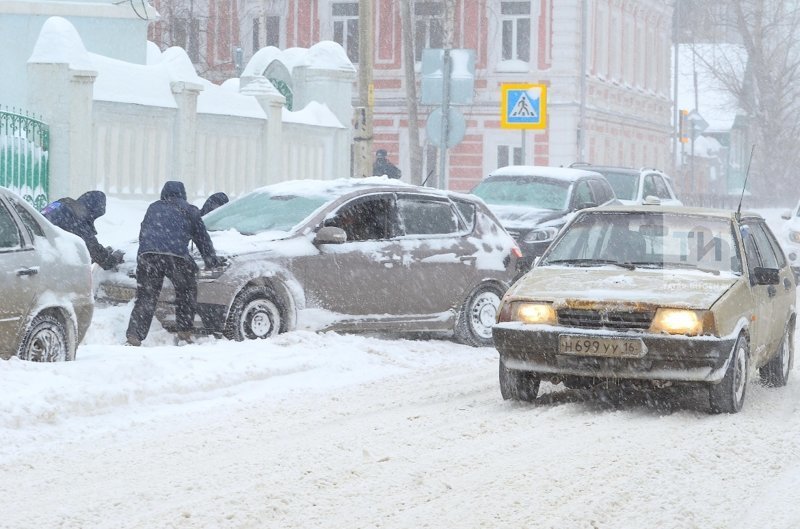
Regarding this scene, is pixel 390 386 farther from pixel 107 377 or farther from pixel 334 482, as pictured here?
pixel 334 482

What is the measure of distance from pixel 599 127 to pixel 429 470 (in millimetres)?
42991

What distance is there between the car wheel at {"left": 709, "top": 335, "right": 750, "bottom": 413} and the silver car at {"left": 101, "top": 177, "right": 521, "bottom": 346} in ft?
14.8

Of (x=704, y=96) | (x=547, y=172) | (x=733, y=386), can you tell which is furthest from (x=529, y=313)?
(x=704, y=96)

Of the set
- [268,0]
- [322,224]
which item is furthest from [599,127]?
[322,224]

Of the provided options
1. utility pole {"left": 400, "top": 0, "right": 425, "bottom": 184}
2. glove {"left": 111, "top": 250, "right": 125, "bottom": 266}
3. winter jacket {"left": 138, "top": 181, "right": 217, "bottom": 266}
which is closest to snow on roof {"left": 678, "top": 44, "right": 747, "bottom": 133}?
utility pole {"left": 400, "top": 0, "right": 425, "bottom": 184}

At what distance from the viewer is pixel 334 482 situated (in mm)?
7844

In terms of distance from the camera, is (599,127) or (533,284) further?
(599,127)

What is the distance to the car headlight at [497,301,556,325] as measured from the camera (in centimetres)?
1036

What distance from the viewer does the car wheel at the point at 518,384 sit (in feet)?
35.4

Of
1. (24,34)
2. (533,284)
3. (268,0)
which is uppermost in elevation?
(268,0)

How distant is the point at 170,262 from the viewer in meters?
13.6

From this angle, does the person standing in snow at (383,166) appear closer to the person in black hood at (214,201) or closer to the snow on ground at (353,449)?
the person in black hood at (214,201)

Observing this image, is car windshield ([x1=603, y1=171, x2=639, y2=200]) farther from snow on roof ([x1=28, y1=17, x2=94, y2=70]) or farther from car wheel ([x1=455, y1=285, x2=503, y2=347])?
car wheel ([x1=455, y1=285, x2=503, y2=347])

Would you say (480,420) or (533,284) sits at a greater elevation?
(533,284)
